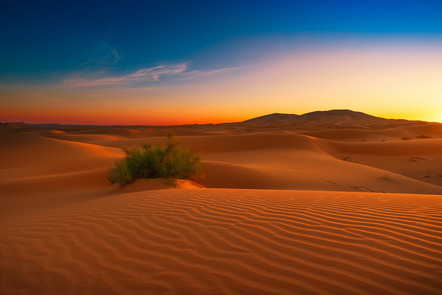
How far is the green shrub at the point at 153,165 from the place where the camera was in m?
8.01

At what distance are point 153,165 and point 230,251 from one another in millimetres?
6034

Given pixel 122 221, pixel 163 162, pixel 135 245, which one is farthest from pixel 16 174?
pixel 135 245

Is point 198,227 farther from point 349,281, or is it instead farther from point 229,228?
point 349,281

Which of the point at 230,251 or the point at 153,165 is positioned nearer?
the point at 230,251

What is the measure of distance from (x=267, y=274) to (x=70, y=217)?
3.63m

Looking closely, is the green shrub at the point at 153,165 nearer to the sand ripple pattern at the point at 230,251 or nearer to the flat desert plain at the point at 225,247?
the flat desert plain at the point at 225,247

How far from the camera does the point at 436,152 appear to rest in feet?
62.7

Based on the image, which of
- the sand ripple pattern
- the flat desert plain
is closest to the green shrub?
the flat desert plain

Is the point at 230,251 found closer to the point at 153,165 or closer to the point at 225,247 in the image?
the point at 225,247

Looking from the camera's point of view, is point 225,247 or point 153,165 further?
point 153,165

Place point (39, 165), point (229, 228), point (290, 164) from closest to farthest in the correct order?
1. point (229, 228)
2. point (39, 165)
3. point (290, 164)

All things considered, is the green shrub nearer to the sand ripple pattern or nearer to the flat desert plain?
the flat desert plain

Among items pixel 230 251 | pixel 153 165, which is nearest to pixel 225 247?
pixel 230 251

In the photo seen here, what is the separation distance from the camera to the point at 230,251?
2713mm
